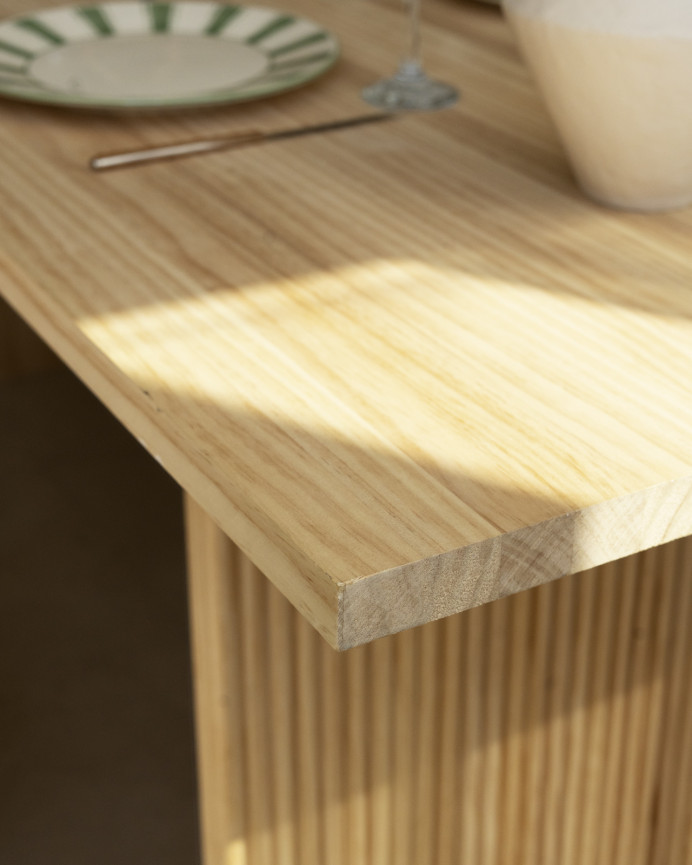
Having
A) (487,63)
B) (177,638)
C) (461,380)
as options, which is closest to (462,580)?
(461,380)

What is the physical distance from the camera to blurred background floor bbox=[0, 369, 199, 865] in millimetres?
1286

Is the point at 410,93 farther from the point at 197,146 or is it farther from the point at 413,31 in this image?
the point at 197,146

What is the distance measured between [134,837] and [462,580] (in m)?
0.91

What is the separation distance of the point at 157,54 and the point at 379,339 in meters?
0.61

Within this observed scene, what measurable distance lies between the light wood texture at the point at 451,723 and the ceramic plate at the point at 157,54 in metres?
0.45

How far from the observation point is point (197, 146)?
34.6 inches

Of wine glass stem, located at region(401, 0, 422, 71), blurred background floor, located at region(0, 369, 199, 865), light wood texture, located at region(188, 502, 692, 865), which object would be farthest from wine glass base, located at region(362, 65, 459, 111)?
blurred background floor, located at region(0, 369, 199, 865)

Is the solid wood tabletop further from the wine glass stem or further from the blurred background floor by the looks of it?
the blurred background floor

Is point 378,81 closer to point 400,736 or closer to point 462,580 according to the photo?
point 400,736

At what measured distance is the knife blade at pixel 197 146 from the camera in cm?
85

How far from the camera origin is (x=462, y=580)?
1.56ft

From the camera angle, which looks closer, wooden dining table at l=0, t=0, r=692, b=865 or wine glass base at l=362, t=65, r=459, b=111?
wooden dining table at l=0, t=0, r=692, b=865

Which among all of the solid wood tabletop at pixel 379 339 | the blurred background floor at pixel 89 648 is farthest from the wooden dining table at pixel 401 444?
the blurred background floor at pixel 89 648

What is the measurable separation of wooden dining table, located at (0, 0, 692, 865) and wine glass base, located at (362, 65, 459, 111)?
0.03 m
